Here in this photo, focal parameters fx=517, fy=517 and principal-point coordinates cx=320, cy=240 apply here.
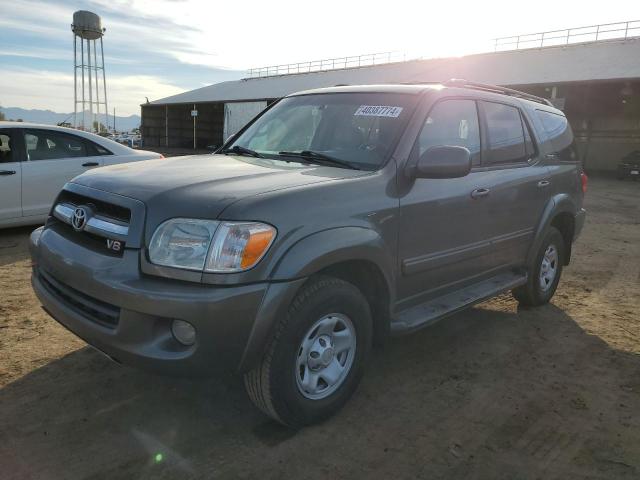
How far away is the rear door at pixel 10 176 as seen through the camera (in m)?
6.33

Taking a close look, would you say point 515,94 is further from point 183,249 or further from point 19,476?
point 19,476

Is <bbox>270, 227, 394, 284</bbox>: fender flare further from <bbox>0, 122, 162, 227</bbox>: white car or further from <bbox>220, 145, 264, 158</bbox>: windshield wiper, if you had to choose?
<bbox>0, 122, 162, 227</bbox>: white car

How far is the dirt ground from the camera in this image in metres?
2.50

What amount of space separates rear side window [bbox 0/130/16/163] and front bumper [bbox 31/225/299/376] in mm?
4851

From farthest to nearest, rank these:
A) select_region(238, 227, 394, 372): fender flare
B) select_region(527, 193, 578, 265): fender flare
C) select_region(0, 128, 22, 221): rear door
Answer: select_region(0, 128, 22, 221): rear door → select_region(527, 193, 578, 265): fender flare → select_region(238, 227, 394, 372): fender flare

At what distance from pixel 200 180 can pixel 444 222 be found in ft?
5.17

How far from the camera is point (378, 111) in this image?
342 cm

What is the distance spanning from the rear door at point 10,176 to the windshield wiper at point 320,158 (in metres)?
4.55

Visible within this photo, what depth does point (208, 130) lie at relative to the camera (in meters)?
43.5

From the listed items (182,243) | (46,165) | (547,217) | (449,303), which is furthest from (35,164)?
(547,217)

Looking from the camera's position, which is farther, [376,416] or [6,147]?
[6,147]

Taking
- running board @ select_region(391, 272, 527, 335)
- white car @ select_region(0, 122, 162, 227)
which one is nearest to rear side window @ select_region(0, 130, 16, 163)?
white car @ select_region(0, 122, 162, 227)


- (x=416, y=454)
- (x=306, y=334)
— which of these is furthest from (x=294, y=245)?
(x=416, y=454)

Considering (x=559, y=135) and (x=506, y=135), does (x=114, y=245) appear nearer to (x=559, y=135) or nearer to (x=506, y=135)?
(x=506, y=135)
